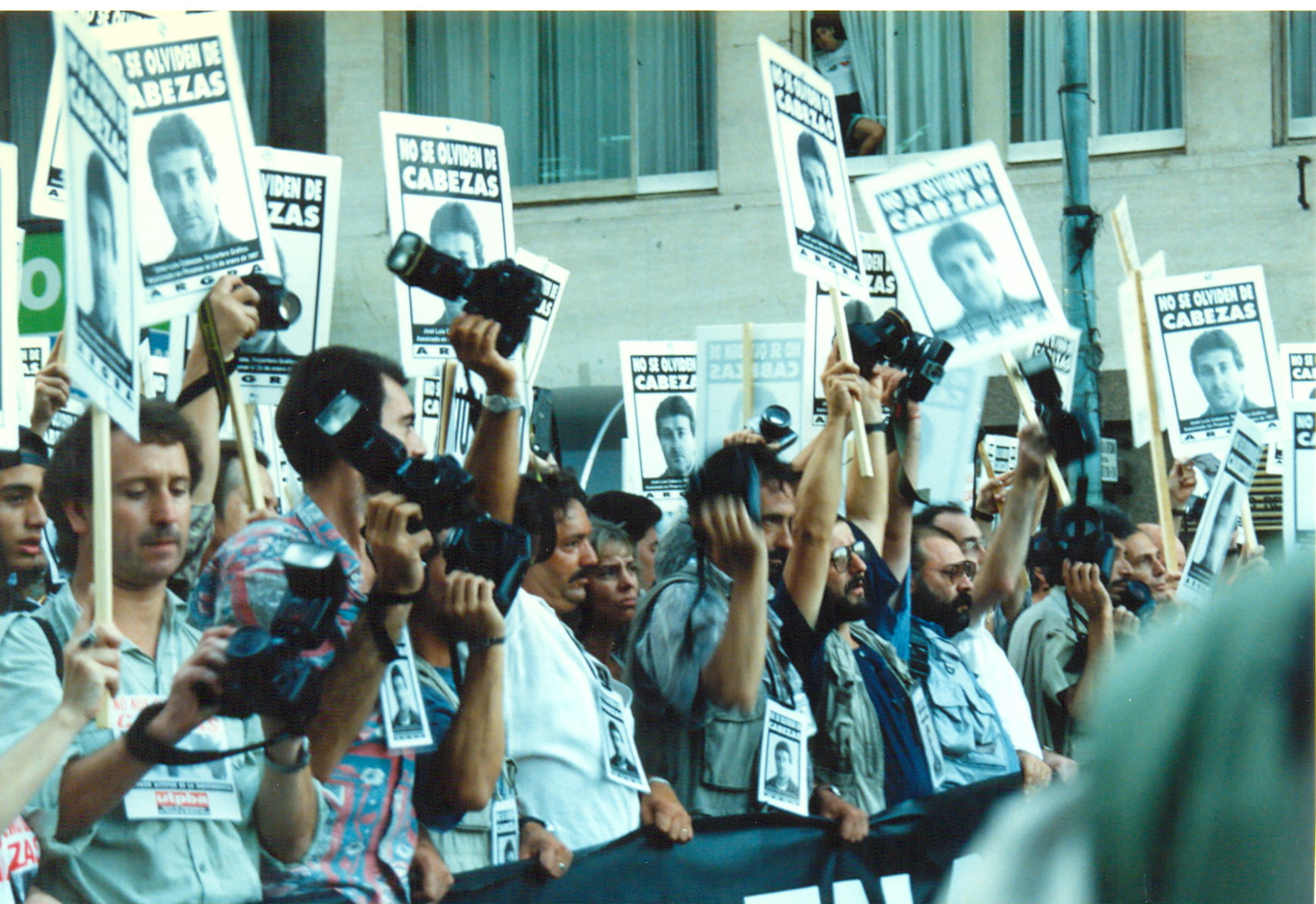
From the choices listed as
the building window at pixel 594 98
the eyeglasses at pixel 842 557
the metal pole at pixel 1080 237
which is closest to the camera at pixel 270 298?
the eyeglasses at pixel 842 557

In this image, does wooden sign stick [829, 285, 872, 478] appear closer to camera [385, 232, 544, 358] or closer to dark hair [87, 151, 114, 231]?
camera [385, 232, 544, 358]

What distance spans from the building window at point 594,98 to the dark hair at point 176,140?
2.79 meters

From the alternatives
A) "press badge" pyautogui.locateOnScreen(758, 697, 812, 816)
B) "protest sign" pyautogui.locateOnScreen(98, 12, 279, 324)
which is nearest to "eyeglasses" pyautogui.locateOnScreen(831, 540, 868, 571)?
"press badge" pyautogui.locateOnScreen(758, 697, 812, 816)

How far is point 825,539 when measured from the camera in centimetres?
425

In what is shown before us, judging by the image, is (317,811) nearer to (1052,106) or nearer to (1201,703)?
(1201,703)

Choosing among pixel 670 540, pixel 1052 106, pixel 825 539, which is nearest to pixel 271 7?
pixel 670 540

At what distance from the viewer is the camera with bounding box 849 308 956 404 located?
482 cm

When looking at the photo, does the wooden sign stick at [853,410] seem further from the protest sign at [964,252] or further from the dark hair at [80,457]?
the dark hair at [80,457]

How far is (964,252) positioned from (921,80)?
397cm

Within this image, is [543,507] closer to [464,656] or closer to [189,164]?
[464,656]

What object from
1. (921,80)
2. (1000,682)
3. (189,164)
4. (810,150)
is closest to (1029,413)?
(1000,682)

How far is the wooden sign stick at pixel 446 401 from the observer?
423 centimetres

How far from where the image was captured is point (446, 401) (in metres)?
4.28

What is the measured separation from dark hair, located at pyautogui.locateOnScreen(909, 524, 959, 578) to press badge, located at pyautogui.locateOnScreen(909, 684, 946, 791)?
71 cm
